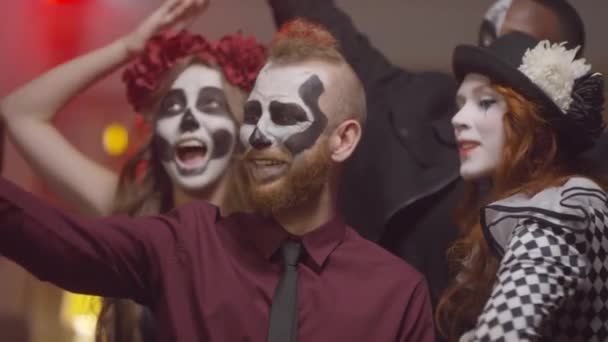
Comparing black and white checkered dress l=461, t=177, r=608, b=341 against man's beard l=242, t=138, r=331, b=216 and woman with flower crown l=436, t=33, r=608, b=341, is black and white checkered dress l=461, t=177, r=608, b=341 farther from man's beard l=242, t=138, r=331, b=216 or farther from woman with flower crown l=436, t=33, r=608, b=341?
man's beard l=242, t=138, r=331, b=216

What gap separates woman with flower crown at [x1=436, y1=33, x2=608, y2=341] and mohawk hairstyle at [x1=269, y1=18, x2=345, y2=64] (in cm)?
22

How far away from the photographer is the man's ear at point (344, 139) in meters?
1.48

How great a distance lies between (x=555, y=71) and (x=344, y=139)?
1.08ft

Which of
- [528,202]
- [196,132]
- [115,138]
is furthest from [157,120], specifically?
[528,202]

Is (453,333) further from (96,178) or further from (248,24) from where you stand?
(248,24)

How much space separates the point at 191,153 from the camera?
1.74 m

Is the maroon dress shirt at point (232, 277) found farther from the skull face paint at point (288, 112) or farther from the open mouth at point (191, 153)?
the open mouth at point (191, 153)

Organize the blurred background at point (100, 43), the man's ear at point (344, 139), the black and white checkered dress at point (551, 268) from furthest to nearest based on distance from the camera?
the blurred background at point (100, 43) → the man's ear at point (344, 139) → the black and white checkered dress at point (551, 268)

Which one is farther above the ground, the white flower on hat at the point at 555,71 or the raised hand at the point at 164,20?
the raised hand at the point at 164,20

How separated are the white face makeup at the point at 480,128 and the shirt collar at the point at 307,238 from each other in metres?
0.23

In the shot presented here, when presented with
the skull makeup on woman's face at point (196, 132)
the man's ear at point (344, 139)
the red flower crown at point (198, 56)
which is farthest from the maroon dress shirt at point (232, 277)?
the red flower crown at point (198, 56)

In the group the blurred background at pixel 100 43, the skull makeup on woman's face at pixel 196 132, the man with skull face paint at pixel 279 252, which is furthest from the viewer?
the blurred background at pixel 100 43

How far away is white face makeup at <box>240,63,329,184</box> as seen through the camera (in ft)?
4.75

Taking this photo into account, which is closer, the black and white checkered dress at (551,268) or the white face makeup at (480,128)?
the black and white checkered dress at (551,268)
